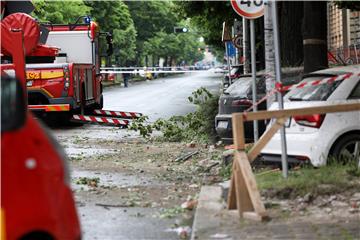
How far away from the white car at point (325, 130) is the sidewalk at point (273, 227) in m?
1.82

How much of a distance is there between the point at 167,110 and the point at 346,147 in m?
16.5

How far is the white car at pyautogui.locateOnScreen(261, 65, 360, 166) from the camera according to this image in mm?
8211

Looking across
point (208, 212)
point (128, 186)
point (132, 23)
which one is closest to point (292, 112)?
point (208, 212)

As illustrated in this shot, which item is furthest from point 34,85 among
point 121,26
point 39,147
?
point 121,26

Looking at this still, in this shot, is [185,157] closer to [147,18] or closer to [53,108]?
Result: [53,108]

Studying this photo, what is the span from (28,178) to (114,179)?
5.70 meters

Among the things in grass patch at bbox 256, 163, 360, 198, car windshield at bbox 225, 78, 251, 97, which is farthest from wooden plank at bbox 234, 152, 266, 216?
car windshield at bbox 225, 78, 251, 97

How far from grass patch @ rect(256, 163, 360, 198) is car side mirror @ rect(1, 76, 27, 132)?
3.98 meters

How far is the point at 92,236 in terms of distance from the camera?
6273 millimetres

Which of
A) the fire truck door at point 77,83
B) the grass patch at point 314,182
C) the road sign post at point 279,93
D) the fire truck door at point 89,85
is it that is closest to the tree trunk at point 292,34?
the fire truck door at point 77,83

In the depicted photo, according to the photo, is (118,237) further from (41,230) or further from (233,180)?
(41,230)

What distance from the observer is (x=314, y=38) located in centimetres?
1130

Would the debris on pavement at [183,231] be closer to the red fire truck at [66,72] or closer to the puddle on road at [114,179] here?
the puddle on road at [114,179]

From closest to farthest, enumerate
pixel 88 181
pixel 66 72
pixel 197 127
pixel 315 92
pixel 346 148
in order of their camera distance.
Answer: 1. pixel 346 148
2. pixel 315 92
3. pixel 88 181
4. pixel 197 127
5. pixel 66 72
